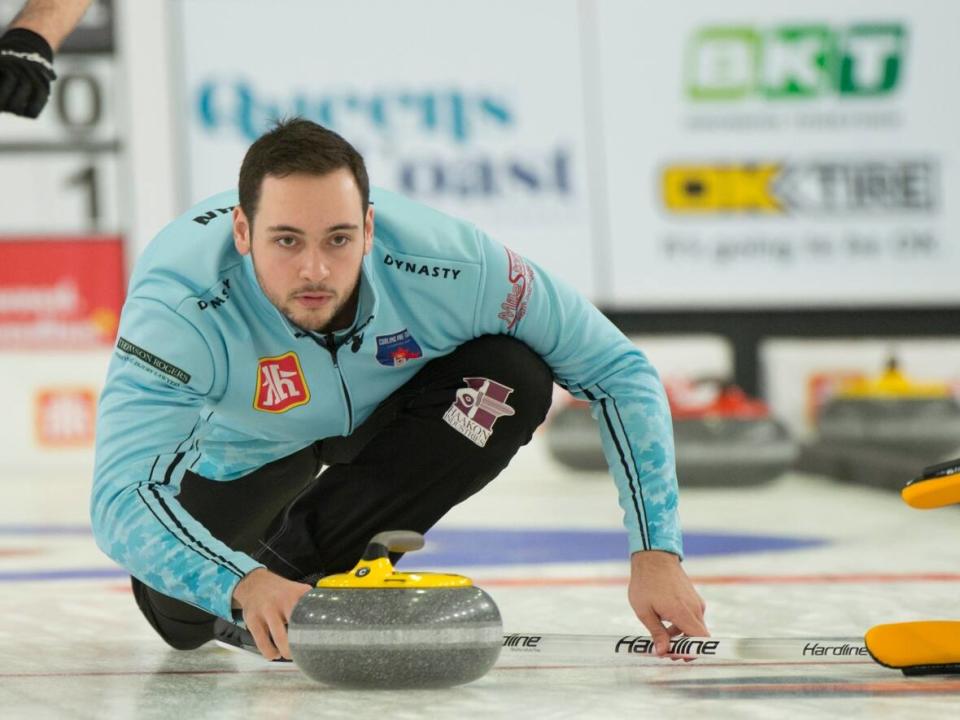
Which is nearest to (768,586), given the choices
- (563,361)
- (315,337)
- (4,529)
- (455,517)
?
(563,361)

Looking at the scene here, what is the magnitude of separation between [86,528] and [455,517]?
1.17 meters

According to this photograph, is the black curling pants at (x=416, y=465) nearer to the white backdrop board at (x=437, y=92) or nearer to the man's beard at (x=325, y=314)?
the man's beard at (x=325, y=314)

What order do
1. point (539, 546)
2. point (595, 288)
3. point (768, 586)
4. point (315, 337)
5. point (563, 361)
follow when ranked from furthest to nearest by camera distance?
1. point (595, 288)
2. point (539, 546)
3. point (768, 586)
4. point (563, 361)
5. point (315, 337)

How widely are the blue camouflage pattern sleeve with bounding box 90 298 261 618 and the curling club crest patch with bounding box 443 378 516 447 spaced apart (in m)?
0.40

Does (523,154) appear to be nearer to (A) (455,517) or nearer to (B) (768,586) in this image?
(A) (455,517)

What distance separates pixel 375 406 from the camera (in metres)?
2.48

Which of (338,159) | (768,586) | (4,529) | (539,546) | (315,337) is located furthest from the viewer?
(4,529)

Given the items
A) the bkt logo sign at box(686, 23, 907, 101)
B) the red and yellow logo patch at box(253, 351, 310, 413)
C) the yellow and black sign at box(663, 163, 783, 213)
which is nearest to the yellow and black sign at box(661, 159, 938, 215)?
the yellow and black sign at box(663, 163, 783, 213)

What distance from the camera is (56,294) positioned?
7.67 meters

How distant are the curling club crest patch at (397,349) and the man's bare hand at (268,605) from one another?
51cm

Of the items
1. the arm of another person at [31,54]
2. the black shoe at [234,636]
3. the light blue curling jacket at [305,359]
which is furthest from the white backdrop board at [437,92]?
the arm of another person at [31,54]

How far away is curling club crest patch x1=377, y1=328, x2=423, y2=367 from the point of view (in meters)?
2.31

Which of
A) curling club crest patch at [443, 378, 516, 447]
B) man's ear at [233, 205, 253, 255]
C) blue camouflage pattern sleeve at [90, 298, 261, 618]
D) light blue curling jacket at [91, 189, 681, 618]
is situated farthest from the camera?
curling club crest patch at [443, 378, 516, 447]

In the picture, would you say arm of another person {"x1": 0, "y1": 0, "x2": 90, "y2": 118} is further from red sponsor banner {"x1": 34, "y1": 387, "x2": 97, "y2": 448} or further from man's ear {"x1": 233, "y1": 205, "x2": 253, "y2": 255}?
red sponsor banner {"x1": 34, "y1": 387, "x2": 97, "y2": 448}
